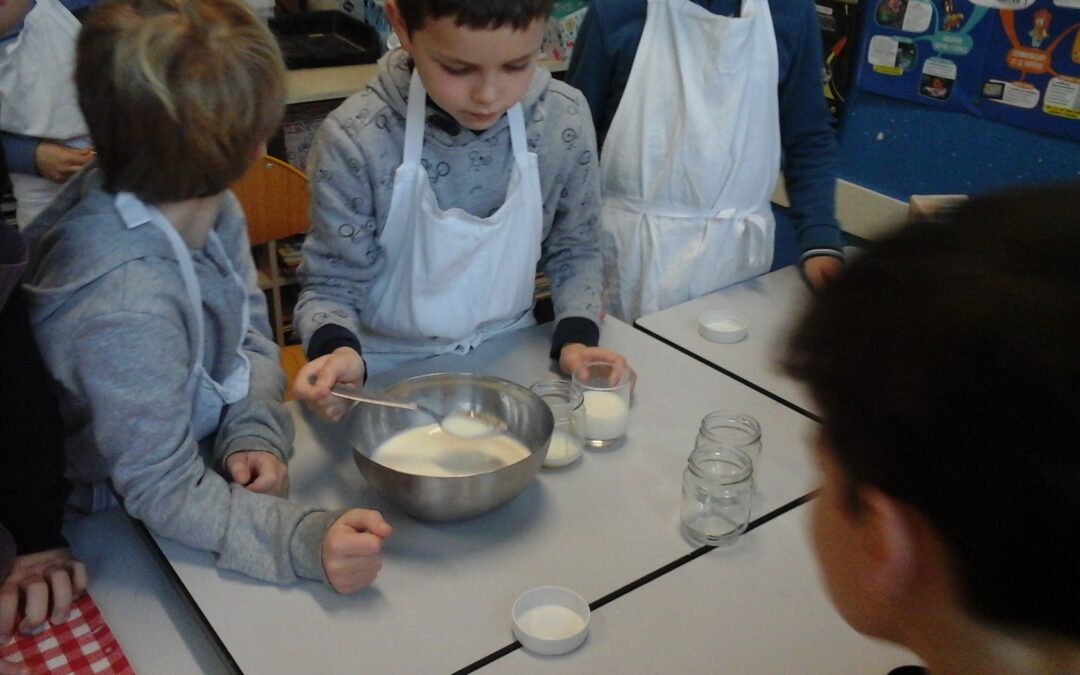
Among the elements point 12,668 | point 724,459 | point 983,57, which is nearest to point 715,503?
point 724,459

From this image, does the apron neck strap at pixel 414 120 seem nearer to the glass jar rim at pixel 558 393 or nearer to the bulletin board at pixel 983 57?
the glass jar rim at pixel 558 393

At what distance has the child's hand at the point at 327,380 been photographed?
1106 mm

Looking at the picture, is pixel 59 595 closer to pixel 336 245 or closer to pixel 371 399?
pixel 371 399

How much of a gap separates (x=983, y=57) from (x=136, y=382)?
202 cm

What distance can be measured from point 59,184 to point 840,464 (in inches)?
76.3

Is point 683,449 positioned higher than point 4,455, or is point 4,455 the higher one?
point 4,455

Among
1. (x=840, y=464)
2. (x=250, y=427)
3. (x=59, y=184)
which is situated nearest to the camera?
(x=840, y=464)

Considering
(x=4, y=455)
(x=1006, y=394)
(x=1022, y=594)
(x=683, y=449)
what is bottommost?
(x=683, y=449)

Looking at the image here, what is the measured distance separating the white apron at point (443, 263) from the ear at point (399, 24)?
4 cm

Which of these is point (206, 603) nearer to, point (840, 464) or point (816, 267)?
point (840, 464)

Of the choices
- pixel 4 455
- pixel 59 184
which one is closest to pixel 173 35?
pixel 4 455

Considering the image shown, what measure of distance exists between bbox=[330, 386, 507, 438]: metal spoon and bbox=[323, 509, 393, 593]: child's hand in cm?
20

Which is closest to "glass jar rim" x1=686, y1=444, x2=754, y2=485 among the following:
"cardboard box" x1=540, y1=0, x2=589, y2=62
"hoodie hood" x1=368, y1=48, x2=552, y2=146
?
"hoodie hood" x1=368, y1=48, x2=552, y2=146

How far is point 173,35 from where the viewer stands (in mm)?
896
